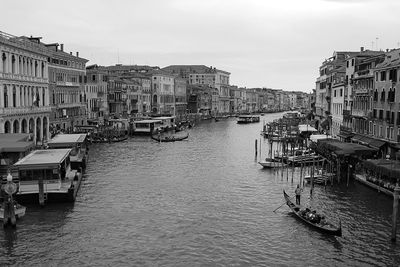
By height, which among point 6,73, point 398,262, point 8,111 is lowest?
point 398,262

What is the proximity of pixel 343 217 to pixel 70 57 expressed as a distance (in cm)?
4483

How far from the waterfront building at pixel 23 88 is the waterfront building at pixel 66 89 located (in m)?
7.52

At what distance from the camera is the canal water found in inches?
677

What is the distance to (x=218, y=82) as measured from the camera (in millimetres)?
145375

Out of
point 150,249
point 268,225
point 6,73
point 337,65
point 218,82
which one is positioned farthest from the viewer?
point 218,82

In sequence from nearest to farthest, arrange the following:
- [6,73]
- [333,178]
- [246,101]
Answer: [333,178] < [6,73] < [246,101]

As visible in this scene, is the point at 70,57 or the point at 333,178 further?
the point at 70,57

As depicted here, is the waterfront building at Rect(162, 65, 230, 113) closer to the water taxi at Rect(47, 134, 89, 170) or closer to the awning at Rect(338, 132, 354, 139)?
the awning at Rect(338, 132, 354, 139)

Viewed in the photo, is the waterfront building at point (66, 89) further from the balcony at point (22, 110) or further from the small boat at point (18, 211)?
the small boat at point (18, 211)

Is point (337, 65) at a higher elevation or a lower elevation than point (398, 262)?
higher

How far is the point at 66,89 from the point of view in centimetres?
5728

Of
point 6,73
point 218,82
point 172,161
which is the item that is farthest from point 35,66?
point 218,82

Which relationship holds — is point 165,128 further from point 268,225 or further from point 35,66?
point 268,225

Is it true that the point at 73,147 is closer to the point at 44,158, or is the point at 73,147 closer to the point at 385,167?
the point at 44,158
